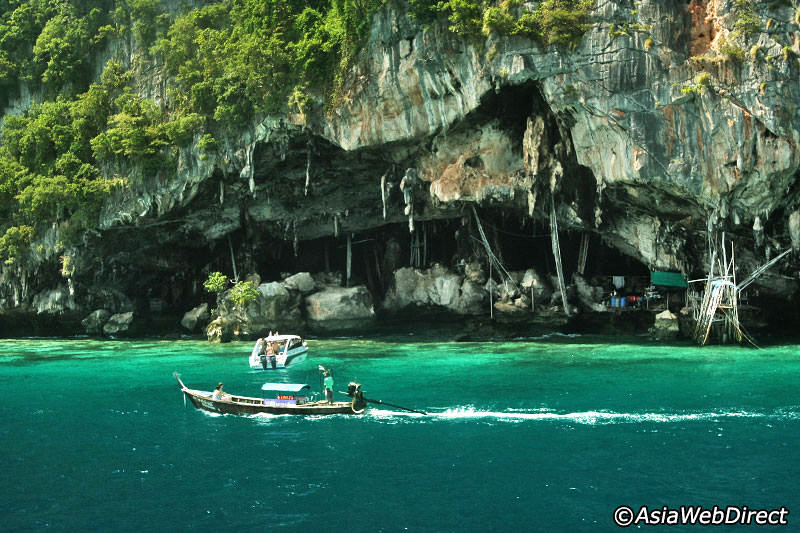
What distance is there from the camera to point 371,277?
146 feet

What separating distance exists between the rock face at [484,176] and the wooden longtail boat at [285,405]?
50.2 feet

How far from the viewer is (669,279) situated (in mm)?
33781

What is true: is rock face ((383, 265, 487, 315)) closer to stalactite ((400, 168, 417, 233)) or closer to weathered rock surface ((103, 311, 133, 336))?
stalactite ((400, 168, 417, 233))

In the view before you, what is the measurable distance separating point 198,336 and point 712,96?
28363mm

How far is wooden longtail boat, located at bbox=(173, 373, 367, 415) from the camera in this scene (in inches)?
737

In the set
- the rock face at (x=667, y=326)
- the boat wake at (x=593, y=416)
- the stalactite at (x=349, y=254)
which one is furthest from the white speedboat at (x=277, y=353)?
the rock face at (x=667, y=326)

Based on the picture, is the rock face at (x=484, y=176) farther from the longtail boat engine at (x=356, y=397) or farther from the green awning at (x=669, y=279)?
the longtail boat engine at (x=356, y=397)

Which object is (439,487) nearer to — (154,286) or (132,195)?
(132,195)

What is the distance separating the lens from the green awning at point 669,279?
33594 millimetres

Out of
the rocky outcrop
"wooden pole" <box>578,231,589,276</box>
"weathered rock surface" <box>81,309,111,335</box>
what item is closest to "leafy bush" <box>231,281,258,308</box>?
the rocky outcrop

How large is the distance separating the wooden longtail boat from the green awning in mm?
19891

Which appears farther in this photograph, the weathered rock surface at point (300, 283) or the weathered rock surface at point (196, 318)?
the weathered rock surface at point (196, 318)

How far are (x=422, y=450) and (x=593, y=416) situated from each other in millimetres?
4816

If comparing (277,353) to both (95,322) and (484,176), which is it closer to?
(484,176)
